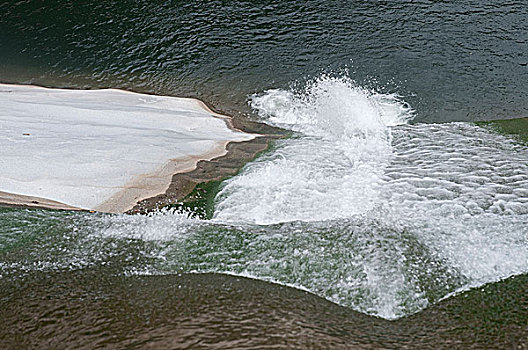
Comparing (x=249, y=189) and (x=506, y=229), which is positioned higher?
(x=249, y=189)

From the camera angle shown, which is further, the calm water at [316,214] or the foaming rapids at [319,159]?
the foaming rapids at [319,159]

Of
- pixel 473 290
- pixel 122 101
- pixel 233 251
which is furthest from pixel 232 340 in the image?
pixel 122 101

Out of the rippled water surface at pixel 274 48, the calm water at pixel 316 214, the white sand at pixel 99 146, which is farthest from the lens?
the rippled water surface at pixel 274 48

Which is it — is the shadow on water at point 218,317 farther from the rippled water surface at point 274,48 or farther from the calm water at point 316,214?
the rippled water surface at point 274,48

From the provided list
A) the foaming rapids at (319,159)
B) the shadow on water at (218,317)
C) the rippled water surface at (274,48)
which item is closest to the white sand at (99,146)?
the foaming rapids at (319,159)

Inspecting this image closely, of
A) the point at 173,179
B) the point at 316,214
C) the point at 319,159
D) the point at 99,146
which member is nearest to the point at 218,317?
the point at 316,214

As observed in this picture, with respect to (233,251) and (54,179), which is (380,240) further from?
(54,179)
